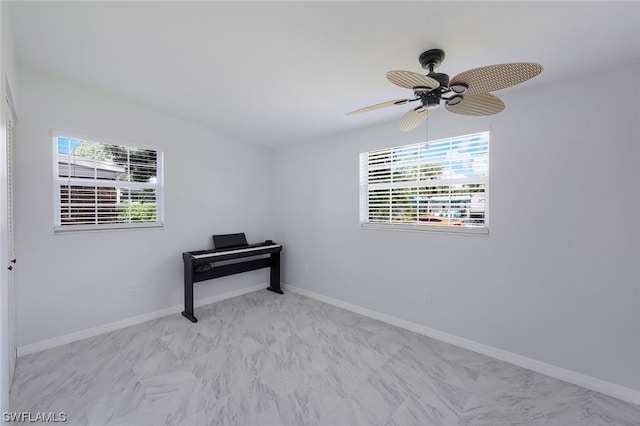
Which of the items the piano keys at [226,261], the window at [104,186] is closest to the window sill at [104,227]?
the window at [104,186]

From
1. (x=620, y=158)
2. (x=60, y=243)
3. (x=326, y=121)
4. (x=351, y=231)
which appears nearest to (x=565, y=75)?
(x=620, y=158)

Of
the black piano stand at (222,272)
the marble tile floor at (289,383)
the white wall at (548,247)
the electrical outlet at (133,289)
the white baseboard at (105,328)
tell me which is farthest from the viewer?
the black piano stand at (222,272)

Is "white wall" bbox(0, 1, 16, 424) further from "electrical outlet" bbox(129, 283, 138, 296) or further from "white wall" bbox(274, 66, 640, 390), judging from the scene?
"white wall" bbox(274, 66, 640, 390)

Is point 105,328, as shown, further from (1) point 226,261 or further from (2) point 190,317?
(1) point 226,261

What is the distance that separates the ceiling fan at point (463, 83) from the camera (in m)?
1.32

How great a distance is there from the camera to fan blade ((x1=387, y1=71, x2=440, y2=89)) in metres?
1.41

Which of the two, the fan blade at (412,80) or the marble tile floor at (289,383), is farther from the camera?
the marble tile floor at (289,383)

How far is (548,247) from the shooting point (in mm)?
2285

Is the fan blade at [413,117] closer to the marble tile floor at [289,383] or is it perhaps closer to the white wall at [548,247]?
Answer: the white wall at [548,247]

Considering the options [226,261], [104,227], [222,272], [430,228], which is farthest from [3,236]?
[430,228]

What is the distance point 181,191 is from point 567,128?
399 centimetres

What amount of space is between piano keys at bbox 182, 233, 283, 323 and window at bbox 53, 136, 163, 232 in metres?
0.70

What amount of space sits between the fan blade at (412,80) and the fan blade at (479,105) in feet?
0.87

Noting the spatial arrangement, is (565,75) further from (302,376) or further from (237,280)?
(237,280)
